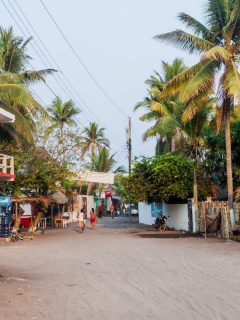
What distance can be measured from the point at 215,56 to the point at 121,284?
14.1 meters

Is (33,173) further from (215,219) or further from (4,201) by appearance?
(215,219)

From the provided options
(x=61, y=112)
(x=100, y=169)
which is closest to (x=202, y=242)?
(x=61, y=112)

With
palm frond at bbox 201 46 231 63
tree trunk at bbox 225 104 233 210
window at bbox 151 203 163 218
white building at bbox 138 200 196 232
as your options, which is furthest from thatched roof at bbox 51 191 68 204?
palm frond at bbox 201 46 231 63

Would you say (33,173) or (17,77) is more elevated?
(17,77)

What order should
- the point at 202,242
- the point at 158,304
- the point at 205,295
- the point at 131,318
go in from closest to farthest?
1. the point at 131,318
2. the point at 158,304
3. the point at 205,295
4. the point at 202,242

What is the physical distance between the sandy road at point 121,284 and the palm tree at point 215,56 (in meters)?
8.29

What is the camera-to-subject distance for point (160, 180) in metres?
27.4

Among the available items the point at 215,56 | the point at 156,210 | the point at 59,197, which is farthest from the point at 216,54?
the point at 59,197

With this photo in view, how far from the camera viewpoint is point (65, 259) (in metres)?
14.6

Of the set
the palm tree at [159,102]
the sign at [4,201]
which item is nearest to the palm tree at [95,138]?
the palm tree at [159,102]

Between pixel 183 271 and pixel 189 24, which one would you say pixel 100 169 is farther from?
pixel 183 271

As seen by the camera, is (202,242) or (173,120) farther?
(173,120)

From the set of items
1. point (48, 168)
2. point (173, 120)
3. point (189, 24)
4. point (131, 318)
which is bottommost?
point (131, 318)

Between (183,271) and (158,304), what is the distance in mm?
3923
